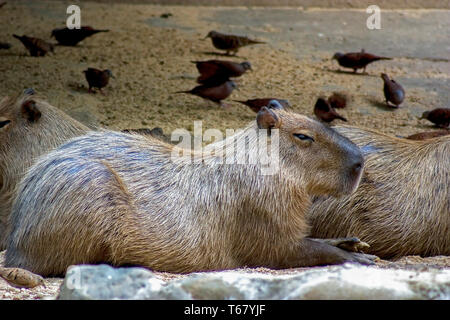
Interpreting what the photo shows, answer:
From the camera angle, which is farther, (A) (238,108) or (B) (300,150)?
(A) (238,108)

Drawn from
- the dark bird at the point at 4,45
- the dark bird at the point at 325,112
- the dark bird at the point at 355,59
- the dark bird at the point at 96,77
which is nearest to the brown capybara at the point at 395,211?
the dark bird at the point at 325,112

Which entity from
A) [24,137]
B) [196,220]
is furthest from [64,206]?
[24,137]

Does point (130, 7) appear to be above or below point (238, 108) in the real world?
above

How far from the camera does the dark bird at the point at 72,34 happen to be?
913 cm

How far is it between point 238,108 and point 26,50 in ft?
8.97

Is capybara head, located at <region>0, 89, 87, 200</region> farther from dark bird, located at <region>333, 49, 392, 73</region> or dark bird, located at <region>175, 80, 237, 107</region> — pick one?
dark bird, located at <region>333, 49, 392, 73</region>

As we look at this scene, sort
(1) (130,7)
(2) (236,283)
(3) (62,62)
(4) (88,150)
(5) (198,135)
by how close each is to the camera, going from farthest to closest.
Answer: (1) (130,7) < (3) (62,62) < (5) (198,135) < (4) (88,150) < (2) (236,283)

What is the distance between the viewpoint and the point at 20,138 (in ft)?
16.7

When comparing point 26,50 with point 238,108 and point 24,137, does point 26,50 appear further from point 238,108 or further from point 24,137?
point 24,137

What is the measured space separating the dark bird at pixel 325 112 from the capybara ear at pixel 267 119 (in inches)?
101

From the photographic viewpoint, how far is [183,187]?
14.6 feet

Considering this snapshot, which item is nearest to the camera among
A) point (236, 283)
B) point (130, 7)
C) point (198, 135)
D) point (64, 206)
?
point (236, 283)

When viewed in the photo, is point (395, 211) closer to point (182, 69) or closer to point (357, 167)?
point (357, 167)

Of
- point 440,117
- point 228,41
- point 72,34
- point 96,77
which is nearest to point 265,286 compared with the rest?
point 440,117
